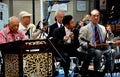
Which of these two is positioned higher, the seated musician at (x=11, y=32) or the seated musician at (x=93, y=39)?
the seated musician at (x=11, y=32)

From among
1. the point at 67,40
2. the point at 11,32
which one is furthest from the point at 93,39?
the point at 11,32

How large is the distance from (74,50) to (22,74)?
6.24 feet

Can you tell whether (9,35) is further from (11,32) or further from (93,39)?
(93,39)

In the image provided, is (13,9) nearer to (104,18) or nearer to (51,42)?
(104,18)

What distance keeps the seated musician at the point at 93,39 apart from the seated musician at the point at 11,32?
1.19m

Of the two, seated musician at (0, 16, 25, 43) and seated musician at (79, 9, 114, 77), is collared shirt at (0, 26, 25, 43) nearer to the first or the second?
seated musician at (0, 16, 25, 43)

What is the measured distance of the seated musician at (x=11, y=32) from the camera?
5047mm

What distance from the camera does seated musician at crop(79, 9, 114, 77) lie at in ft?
18.9

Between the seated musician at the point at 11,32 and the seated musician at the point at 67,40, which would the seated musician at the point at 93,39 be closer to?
the seated musician at the point at 67,40

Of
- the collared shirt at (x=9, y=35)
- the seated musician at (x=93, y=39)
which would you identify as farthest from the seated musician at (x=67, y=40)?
the collared shirt at (x=9, y=35)

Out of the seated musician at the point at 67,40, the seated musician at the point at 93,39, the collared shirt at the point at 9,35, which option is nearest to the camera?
the collared shirt at the point at 9,35

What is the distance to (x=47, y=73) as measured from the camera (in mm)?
4234

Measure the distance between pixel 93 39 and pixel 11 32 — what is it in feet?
5.41

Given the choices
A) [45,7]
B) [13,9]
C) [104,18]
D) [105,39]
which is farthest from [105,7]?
[105,39]
